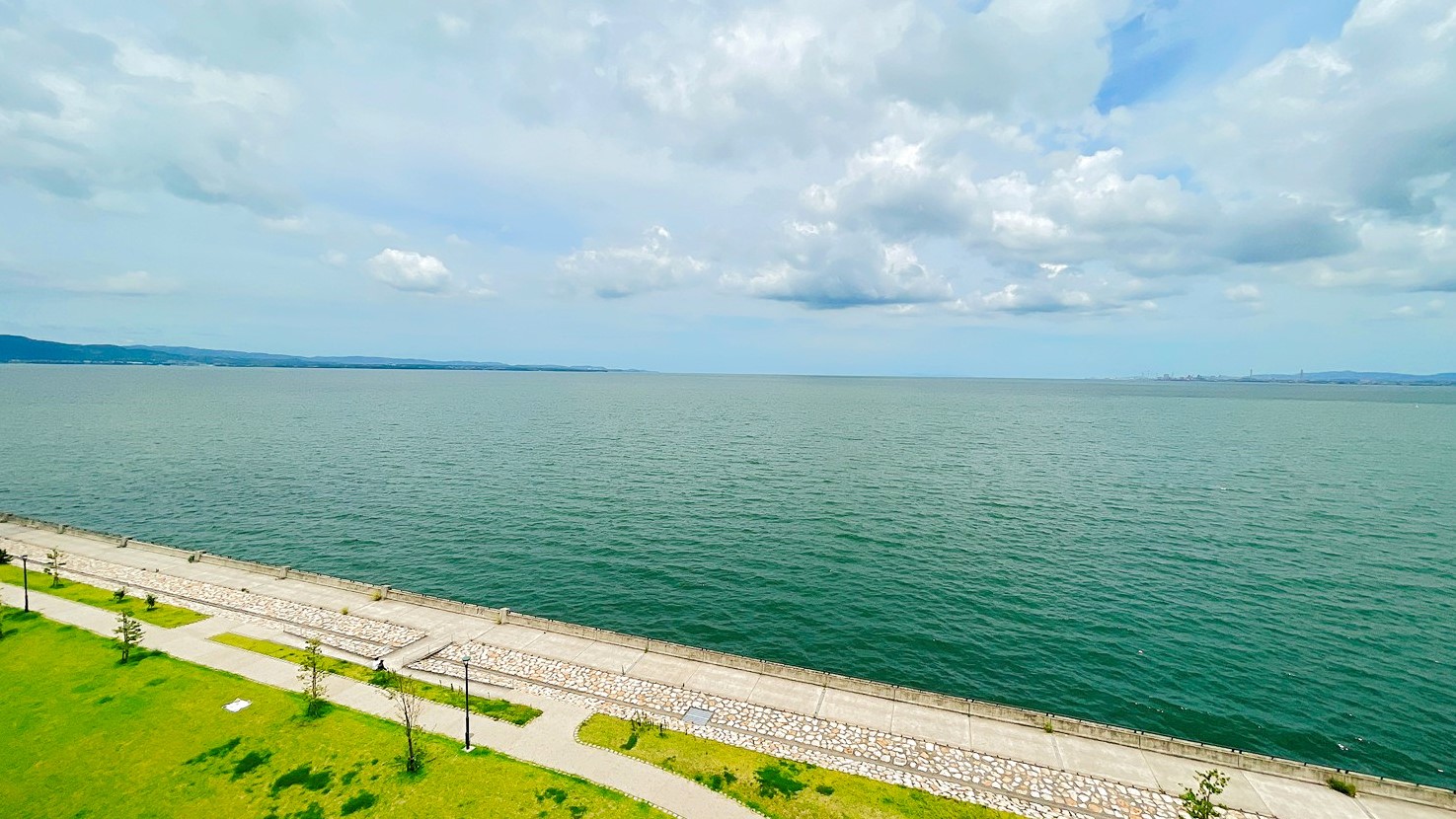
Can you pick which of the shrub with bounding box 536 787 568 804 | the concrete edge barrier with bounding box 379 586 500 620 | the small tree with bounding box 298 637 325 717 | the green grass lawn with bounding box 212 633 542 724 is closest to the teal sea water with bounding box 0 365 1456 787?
the concrete edge barrier with bounding box 379 586 500 620

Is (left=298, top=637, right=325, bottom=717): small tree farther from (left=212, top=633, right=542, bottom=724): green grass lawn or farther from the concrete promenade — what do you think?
the concrete promenade

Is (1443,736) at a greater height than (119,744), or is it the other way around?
(119,744)

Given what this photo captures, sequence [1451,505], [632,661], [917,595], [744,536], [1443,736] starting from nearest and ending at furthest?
1. [1443,736]
2. [632,661]
3. [917,595]
4. [744,536]
5. [1451,505]

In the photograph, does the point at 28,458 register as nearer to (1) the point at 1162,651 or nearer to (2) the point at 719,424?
(2) the point at 719,424

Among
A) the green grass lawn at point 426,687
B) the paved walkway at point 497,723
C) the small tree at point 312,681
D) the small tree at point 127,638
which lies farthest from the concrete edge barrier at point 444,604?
the small tree at point 127,638

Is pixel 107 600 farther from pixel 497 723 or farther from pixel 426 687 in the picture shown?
pixel 497 723

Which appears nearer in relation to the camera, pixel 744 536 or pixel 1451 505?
pixel 744 536

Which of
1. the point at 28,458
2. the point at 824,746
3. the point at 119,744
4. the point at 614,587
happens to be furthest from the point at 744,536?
the point at 28,458
